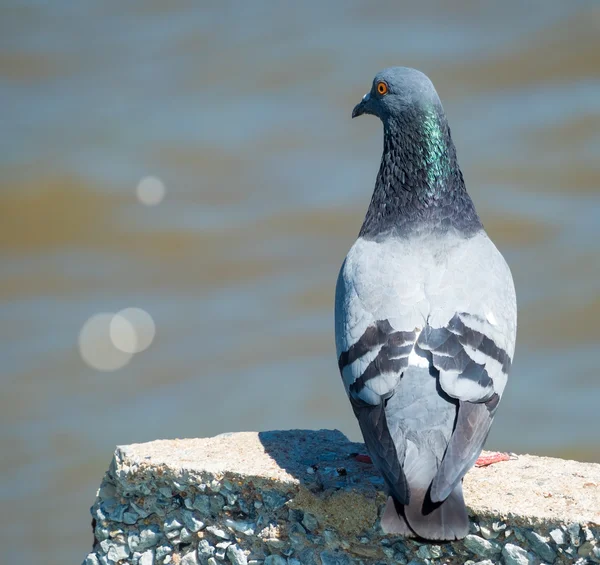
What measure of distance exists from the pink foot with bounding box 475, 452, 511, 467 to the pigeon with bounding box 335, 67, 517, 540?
0.67m

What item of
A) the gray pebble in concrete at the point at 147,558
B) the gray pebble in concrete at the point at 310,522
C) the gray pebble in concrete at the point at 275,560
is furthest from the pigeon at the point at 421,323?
the gray pebble in concrete at the point at 147,558

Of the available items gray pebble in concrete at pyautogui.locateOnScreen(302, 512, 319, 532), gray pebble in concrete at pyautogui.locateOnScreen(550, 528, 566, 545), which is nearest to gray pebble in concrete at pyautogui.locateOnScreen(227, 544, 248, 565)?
gray pebble in concrete at pyautogui.locateOnScreen(302, 512, 319, 532)

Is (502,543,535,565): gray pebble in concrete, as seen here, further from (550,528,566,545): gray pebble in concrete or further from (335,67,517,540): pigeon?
(335,67,517,540): pigeon

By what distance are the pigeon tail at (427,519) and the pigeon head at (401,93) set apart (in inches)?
105

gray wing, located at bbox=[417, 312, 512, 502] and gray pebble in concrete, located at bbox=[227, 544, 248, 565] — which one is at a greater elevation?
gray wing, located at bbox=[417, 312, 512, 502]

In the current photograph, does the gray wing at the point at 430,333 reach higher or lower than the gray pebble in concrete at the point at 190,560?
higher

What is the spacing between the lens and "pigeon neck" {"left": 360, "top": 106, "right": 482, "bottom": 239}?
585 cm

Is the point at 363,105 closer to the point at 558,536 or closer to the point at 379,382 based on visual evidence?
the point at 379,382

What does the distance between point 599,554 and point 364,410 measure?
126 centimetres

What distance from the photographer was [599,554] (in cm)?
449

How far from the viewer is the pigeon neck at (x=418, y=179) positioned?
5.85 metres

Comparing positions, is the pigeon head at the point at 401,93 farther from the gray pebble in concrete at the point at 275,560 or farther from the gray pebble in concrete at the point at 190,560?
the gray pebble in concrete at the point at 190,560

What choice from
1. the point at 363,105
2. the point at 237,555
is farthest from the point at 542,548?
the point at 363,105

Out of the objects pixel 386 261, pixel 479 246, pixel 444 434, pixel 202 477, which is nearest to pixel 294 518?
pixel 202 477
